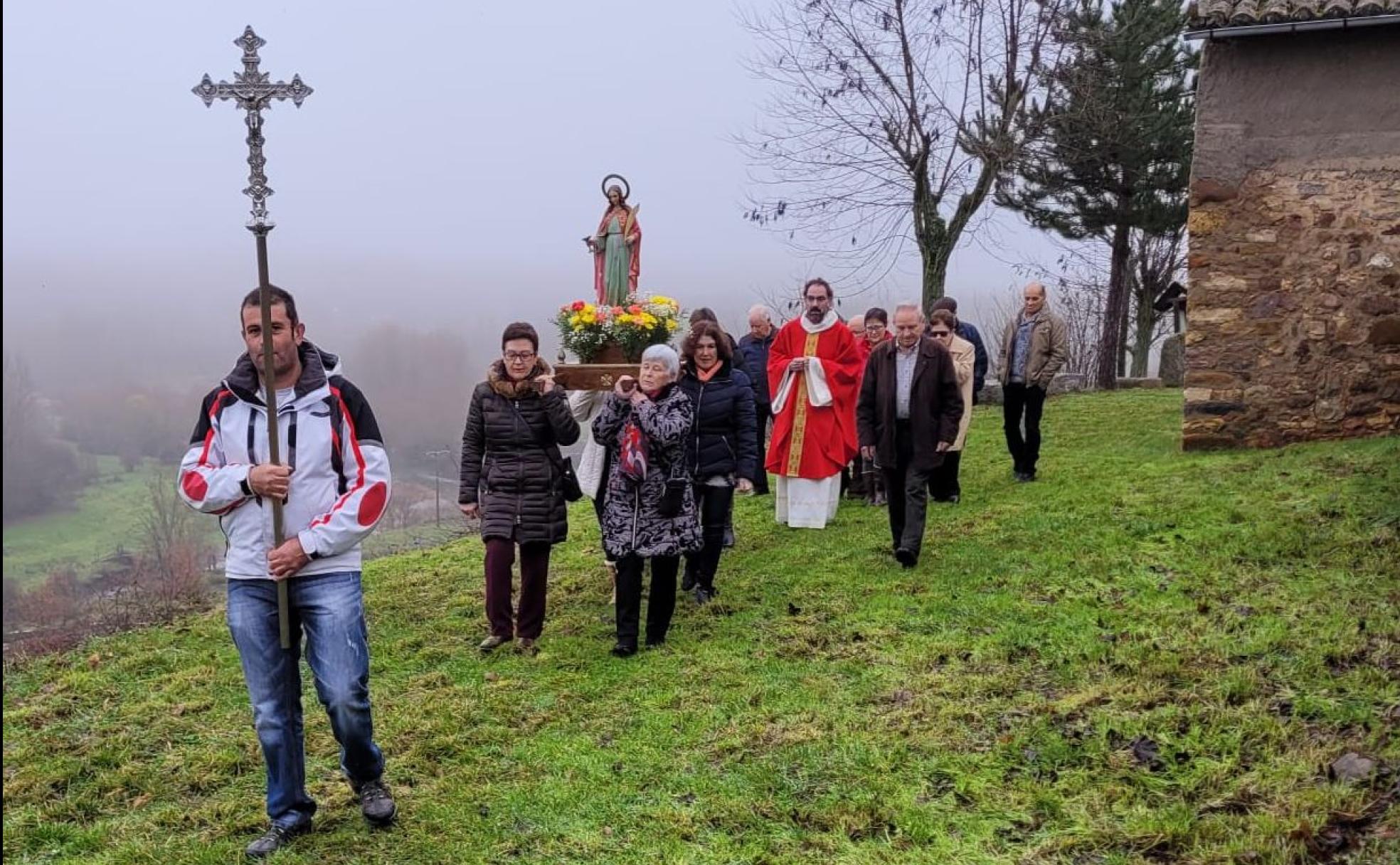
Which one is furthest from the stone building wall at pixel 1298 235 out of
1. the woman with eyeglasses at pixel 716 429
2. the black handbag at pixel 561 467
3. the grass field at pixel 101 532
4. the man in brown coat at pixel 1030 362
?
the grass field at pixel 101 532

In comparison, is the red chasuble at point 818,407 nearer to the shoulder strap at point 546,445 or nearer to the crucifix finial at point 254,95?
the shoulder strap at point 546,445

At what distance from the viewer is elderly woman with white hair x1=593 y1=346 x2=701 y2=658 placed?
6605 millimetres

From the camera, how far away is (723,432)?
7641mm

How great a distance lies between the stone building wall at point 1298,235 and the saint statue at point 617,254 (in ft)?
18.4

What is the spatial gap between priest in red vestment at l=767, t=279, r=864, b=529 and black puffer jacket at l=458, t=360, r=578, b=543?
2699 millimetres

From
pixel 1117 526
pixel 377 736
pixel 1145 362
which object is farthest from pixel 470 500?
pixel 1145 362

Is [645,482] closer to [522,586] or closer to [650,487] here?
[650,487]

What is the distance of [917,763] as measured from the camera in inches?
194

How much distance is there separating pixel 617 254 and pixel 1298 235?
6.38m

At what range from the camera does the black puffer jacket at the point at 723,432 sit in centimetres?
758

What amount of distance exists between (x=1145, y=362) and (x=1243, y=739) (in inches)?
973

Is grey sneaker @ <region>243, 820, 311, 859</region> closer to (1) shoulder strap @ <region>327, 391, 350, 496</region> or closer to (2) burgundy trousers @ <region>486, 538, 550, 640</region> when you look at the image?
(1) shoulder strap @ <region>327, 391, 350, 496</region>

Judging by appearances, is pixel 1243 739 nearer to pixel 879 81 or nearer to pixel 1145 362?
pixel 879 81

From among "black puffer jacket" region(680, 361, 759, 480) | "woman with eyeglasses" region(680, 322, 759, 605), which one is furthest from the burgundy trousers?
"black puffer jacket" region(680, 361, 759, 480)
